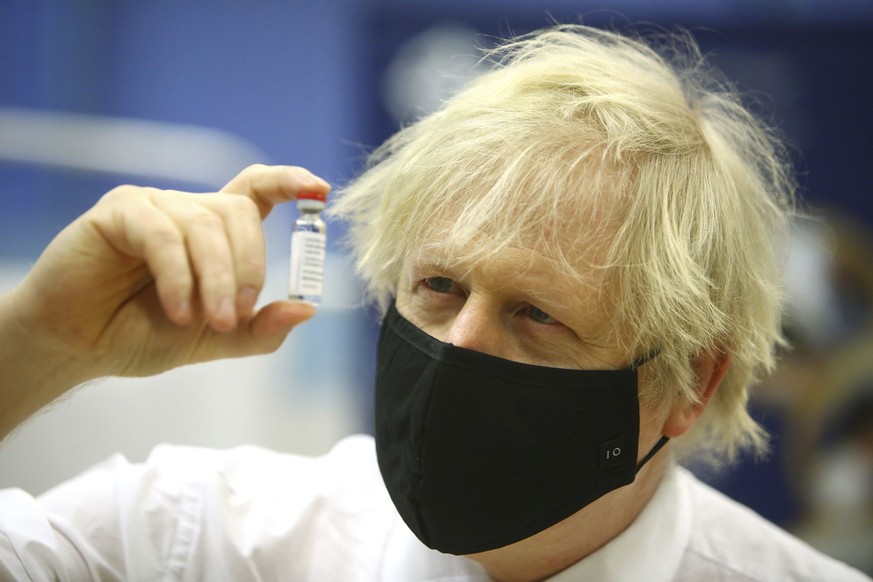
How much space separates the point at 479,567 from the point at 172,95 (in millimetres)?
3243

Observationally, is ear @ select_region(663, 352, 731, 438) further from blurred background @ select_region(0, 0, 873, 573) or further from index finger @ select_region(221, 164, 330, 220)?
blurred background @ select_region(0, 0, 873, 573)

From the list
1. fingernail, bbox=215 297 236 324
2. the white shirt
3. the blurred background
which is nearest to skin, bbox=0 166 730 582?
fingernail, bbox=215 297 236 324

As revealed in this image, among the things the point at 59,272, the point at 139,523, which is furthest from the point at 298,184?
the point at 139,523

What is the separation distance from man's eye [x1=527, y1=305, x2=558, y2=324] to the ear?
358mm

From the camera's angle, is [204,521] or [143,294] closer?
[143,294]

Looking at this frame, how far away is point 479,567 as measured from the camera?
5.45 feet

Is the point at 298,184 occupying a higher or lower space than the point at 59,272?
higher

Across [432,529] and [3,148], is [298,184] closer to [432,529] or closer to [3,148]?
[432,529]

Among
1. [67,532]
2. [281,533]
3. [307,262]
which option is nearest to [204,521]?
[281,533]

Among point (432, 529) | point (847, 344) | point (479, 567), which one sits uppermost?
point (432, 529)

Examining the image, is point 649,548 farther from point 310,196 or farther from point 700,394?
point 310,196

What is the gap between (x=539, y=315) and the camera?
1.47 m

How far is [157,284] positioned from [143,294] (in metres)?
0.23

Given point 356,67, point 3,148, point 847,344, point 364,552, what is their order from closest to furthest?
point 364,552, point 3,148, point 847,344, point 356,67
